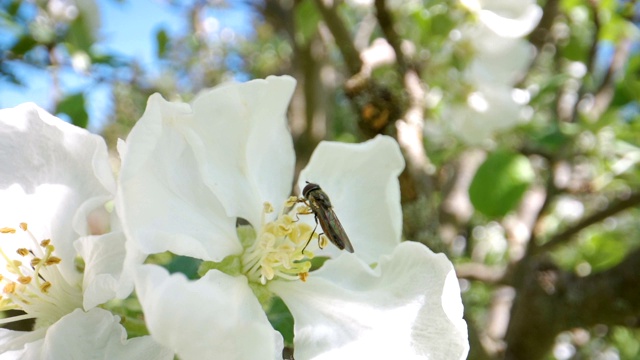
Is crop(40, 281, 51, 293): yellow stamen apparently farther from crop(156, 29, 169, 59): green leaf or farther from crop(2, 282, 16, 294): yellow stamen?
crop(156, 29, 169, 59): green leaf

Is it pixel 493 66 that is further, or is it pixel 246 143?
pixel 493 66

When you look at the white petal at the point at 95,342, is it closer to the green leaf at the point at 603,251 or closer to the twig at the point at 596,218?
the twig at the point at 596,218

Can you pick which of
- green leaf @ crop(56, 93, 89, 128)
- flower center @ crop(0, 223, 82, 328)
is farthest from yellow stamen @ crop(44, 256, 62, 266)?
green leaf @ crop(56, 93, 89, 128)

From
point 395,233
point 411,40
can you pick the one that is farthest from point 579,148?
point 395,233

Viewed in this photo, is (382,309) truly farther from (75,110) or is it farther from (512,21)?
(512,21)

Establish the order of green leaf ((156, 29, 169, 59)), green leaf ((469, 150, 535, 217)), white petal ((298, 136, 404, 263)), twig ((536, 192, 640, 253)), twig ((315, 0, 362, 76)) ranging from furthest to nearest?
green leaf ((156, 29, 169, 59)) < twig ((536, 192, 640, 253)) < green leaf ((469, 150, 535, 217)) < twig ((315, 0, 362, 76)) < white petal ((298, 136, 404, 263))

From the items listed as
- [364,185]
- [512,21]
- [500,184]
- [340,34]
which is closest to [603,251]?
[500,184]

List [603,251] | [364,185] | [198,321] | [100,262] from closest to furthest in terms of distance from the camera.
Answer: [198,321], [100,262], [364,185], [603,251]
